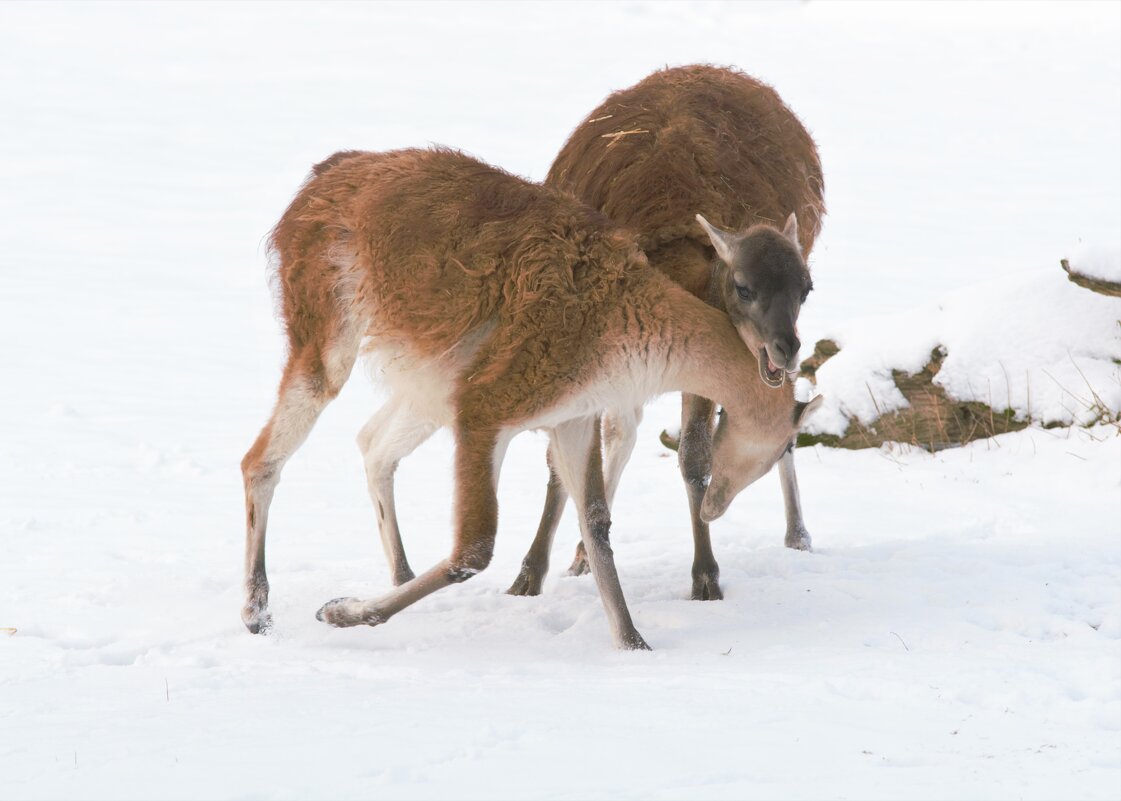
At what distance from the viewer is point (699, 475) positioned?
682 centimetres

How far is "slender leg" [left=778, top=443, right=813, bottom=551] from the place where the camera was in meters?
7.87

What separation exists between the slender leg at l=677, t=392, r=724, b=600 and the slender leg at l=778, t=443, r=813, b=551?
1.17 m

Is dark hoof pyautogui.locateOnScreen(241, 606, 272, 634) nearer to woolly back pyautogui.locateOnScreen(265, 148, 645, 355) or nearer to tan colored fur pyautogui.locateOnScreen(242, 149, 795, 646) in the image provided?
tan colored fur pyautogui.locateOnScreen(242, 149, 795, 646)

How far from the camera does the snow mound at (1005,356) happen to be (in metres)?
9.30

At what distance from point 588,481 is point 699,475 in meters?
0.78

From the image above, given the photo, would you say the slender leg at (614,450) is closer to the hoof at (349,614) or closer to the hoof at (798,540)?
the hoof at (798,540)

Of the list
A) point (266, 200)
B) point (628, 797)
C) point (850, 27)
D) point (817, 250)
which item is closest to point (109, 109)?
point (266, 200)

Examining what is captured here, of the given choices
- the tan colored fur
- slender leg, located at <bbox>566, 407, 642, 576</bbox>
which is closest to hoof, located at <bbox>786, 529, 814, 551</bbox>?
slender leg, located at <bbox>566, 407, 642, 576</bbox>

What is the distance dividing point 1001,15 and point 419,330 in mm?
28863

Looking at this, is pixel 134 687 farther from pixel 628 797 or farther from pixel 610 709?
pixel 628 797

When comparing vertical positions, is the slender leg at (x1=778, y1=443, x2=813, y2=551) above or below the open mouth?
below

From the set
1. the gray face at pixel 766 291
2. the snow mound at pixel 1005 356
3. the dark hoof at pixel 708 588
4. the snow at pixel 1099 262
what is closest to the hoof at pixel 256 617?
the dark hoof at pixel 708 588

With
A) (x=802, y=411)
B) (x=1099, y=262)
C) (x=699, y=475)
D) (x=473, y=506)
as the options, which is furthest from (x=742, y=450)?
(x=1099, y=262)

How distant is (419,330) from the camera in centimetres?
600
